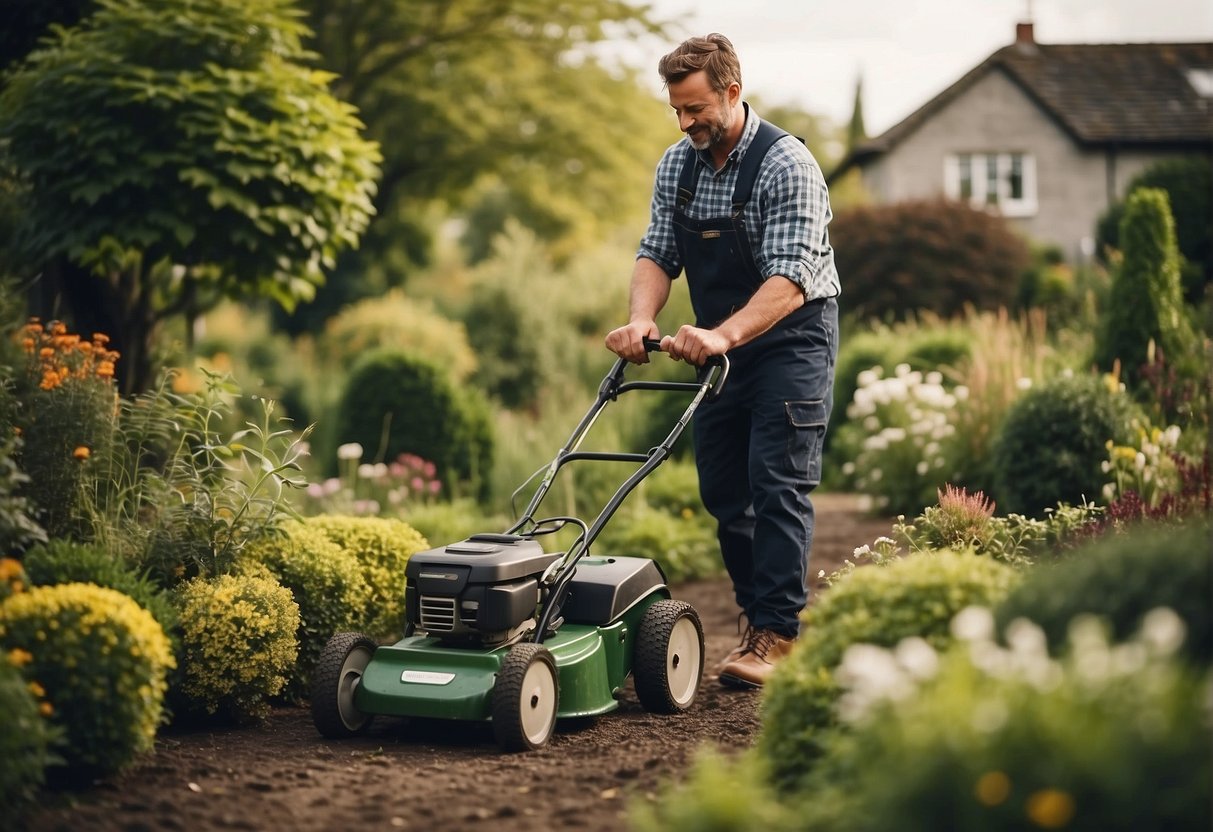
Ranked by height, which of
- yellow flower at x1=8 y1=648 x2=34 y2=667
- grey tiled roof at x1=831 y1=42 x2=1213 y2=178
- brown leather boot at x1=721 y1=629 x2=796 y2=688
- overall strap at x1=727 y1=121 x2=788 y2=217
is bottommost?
brown leather boot at x1=721 y1=629 x2=796 y2=688

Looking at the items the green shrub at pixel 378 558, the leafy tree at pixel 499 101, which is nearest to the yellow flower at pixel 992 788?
the green shrub at pixel 378 558

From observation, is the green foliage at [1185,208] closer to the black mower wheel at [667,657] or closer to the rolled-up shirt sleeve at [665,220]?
the rolled-up shirt sleeve at [665,220]

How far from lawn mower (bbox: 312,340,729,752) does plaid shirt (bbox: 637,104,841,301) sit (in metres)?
0.45

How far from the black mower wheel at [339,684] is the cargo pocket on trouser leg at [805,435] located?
1.59 m

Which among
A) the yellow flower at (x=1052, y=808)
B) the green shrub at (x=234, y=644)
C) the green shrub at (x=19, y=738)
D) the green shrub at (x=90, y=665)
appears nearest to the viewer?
the yellow flower at (x=1052, y=808)

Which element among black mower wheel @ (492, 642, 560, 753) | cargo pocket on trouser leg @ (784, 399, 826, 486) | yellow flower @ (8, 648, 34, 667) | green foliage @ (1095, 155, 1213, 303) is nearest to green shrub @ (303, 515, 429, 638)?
black mower wheel @ (492, 642, 560, 753)

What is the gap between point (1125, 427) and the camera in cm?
738

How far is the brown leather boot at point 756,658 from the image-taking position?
16.5 feet

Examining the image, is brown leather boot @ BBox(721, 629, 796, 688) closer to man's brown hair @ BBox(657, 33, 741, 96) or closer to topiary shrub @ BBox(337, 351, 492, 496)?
man's brown hair @ BBox(657, 33, 741, 96)

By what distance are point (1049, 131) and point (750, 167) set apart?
24.2 meters

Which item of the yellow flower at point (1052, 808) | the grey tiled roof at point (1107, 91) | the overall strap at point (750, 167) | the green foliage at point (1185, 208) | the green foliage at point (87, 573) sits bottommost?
the yellow flower at point (1052, 808)

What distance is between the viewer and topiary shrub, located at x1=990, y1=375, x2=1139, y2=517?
727 centimetres

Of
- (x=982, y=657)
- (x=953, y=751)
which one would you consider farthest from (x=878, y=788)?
(x=982, y=657)

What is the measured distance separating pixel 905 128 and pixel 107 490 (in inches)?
970
